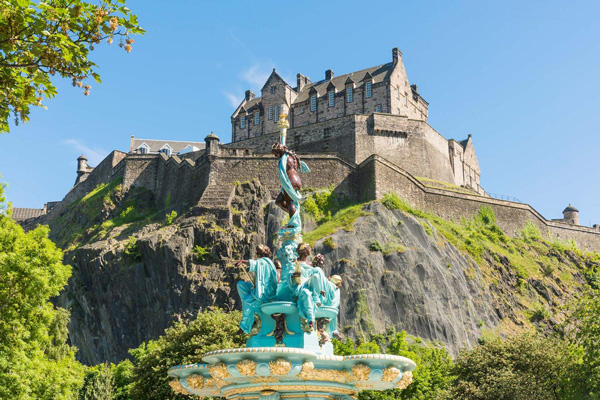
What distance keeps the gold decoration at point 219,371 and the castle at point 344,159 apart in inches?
1575

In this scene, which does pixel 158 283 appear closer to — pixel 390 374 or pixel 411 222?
pixel 411 222

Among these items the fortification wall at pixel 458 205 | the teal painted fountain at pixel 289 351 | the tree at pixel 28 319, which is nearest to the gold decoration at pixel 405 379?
the teal painted fountain at pixel 289 351

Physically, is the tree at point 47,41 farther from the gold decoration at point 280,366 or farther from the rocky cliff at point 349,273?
the rocky cliff at point 349,273

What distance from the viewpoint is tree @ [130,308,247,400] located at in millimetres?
32031

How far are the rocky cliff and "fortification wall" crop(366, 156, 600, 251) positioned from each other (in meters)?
2.02

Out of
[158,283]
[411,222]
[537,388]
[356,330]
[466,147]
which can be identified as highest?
[466,147]

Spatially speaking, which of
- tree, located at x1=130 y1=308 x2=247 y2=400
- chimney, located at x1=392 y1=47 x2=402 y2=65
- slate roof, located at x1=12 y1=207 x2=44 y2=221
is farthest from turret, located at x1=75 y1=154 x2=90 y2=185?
tree, located at x1=130 y1=308 x2=247 y2=400

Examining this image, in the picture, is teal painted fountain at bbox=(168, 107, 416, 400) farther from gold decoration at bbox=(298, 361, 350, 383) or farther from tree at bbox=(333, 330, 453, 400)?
tree at bbox=(333, 330, 453, 400)

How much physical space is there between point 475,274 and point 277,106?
3188cm

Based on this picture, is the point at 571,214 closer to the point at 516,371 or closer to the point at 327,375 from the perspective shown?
the point at 516,371

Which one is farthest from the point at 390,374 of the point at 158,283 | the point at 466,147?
the point at 466,147

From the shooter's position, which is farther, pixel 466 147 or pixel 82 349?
pixel 466 147

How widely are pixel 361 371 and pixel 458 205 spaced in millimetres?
51178

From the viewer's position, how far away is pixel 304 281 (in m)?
12.9
